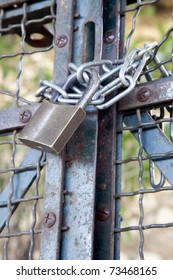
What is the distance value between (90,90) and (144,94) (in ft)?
0.34

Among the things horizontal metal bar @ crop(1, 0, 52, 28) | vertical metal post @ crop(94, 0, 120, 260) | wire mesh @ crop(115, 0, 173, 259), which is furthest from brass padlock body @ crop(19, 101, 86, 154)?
wire mesh @ crop(115, 0, 173, 259)

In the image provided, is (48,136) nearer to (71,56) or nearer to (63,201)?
(63,201)

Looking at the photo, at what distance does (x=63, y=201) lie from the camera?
1105mm

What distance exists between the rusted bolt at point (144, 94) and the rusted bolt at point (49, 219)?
226 millimetres

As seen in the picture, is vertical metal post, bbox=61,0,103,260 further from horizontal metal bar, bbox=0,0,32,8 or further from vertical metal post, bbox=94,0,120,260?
horizontal metal bar, bbox=0,0,32,8

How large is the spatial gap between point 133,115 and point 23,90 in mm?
2110

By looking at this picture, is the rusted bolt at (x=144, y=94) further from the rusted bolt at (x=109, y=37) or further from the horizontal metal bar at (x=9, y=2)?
the horizontal metal bar at (x=9, y=2)

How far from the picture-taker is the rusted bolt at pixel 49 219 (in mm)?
1093

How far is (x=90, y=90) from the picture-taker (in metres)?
1.06

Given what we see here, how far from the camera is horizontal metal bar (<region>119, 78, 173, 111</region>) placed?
110 centimetres

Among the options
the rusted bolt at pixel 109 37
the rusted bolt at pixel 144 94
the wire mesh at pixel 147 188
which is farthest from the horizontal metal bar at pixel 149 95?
the wire mesh at pixel 147 188

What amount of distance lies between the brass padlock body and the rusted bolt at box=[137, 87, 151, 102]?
124 millimetres

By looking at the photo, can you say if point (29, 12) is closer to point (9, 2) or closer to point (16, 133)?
point (9, 2)

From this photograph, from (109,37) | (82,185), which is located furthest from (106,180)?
(109,37)
